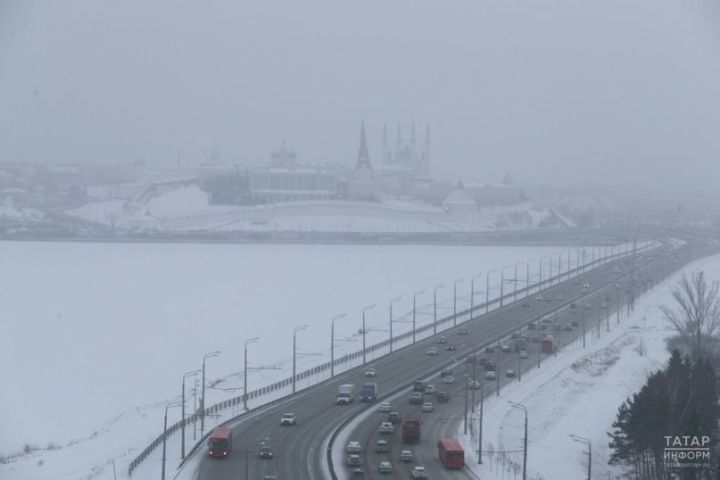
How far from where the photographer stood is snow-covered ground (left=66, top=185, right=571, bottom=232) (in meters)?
27.5

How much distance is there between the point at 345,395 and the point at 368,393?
0.16 m

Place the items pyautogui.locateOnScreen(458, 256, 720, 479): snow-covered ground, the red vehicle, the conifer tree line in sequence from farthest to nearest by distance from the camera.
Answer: the red vehicle < pyautogui.locateOnScreen(458, 256, 720, 479): snow-covered ground < the conifer tree line

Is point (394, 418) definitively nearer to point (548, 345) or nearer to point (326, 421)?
point (326, 421)

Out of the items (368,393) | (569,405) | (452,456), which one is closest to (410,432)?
(452,456)

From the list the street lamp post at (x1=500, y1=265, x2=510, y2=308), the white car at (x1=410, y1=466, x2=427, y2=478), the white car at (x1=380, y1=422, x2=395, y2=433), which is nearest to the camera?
the white car at (x1=410, y1=466, x2=427, y2=478)

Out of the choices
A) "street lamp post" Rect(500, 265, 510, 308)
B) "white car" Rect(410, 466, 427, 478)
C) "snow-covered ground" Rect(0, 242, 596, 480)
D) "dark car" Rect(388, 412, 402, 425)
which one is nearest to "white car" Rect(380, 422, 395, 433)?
"dark car" Rect(388, 412, 402, 425)

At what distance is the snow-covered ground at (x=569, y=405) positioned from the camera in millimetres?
5172

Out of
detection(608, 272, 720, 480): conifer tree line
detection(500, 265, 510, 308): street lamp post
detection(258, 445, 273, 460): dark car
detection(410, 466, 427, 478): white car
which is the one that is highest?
detection(608, 272, 720, 480): conifer tree line

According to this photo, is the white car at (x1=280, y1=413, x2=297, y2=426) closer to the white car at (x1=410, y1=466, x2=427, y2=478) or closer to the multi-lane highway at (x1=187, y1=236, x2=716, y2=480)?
the multi-lane highway at (x1=187, y1=236, x2=716, y2=480)

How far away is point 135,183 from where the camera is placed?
38.5 m

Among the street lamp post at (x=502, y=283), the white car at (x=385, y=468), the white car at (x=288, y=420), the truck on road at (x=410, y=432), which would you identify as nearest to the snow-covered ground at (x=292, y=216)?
the street lamp post at (x=502, y=283)

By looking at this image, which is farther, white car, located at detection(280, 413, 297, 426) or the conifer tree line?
white car, located at detection(280, 413, 297, 426)

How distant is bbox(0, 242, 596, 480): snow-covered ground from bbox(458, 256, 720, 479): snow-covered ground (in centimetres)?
184

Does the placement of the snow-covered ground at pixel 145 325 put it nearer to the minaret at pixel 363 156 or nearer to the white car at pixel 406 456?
the white car at pixel 406 456
